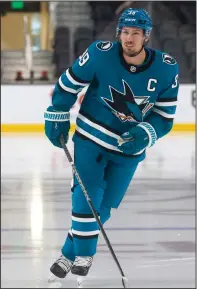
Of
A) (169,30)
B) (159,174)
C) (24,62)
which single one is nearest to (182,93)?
(169,30)

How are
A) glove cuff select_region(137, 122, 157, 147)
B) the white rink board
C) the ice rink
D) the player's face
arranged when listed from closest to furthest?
the player's face → glove cuff select_region(137, 122, 157, 147) → the ice rink → the white rink board

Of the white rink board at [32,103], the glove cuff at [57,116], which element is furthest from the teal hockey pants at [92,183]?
the white rink board at [32,103]

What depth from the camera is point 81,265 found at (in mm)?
2922

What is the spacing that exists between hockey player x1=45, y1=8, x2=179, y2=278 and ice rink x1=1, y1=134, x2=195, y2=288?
0.90 feet

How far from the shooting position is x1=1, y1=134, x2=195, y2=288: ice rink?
10.3 ft

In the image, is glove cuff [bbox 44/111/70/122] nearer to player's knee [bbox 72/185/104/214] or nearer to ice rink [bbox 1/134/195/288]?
player's knee [bbox 72/185/104/214]

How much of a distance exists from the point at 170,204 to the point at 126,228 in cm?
81

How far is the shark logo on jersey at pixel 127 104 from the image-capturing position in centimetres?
282

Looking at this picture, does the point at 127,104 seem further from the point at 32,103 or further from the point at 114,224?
the point at 32,103

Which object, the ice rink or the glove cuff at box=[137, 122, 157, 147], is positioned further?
the ice rink

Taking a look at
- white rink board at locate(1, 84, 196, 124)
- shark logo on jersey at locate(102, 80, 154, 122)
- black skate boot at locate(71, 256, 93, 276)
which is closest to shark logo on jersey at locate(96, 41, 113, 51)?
shark logo on jersey at locate(102, 80, 154, 122)

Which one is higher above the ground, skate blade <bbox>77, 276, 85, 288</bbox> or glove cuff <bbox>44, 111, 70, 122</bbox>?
glove cuff <bbox>44, 111, 70, 122</bbox>

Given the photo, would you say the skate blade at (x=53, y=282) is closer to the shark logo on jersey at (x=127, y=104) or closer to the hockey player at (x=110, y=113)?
the hockey player at (x=110, y=113)

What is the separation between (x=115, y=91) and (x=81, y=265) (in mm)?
684
